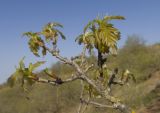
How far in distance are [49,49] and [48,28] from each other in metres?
0.31

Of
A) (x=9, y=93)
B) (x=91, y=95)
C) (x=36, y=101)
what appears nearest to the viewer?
(x=91, y=95)

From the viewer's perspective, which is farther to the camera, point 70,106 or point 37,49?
point 70,106

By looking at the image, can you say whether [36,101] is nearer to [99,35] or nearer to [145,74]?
[145,74]

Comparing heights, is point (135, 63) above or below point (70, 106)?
above

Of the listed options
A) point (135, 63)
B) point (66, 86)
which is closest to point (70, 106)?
point (66, 86)

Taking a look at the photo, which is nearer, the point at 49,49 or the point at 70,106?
the point at 49,49

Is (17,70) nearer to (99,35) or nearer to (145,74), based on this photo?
(99,35)

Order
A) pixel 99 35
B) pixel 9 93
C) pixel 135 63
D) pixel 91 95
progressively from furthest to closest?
1. pixel 9 93
2. pixel 135 63
3. pixel 91 95
4. pixel 99 35

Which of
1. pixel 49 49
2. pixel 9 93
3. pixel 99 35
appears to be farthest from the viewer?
pixel 9 93

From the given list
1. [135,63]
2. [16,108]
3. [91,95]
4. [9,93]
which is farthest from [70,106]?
[91,95]

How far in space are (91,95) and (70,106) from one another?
38313 millimetres

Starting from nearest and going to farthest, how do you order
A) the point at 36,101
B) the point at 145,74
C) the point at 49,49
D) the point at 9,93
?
the point at 49,49, the point at 145,74, the point at 36,101, the point at 9,93

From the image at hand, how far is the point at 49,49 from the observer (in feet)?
13.5

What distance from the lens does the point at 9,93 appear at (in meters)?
52.9
